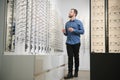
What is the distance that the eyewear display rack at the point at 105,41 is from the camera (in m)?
1.84

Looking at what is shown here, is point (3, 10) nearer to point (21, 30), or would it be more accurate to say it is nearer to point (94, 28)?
point (21, 30)

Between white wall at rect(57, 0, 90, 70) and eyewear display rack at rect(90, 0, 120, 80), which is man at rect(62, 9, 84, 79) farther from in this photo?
white wall at rect(57, 0, 90, 70)

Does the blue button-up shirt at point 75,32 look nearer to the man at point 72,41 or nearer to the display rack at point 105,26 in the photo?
the man at point 72,41

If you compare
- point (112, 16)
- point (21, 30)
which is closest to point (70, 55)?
point (21, 30)

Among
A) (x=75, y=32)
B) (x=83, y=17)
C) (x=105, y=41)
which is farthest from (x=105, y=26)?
(x=83, y=17)

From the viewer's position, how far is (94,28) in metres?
1.91

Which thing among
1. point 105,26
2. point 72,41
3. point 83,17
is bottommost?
point 72,41

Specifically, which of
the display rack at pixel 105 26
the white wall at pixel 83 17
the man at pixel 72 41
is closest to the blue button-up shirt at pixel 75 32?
the man at pixel 72 41

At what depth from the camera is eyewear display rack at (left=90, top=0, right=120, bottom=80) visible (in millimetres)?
1838

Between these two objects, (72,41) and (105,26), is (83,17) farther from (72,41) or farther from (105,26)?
(105,26)

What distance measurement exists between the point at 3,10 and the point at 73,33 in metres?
1.61

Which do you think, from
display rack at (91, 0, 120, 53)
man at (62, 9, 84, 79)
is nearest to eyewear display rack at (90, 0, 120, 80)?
display rack at (91, 0, 120, 53)

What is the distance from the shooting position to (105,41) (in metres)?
1.86

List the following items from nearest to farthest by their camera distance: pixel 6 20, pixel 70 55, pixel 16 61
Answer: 1. pixel 16 61
2. pixel 6 20
3. pixel 70 55
